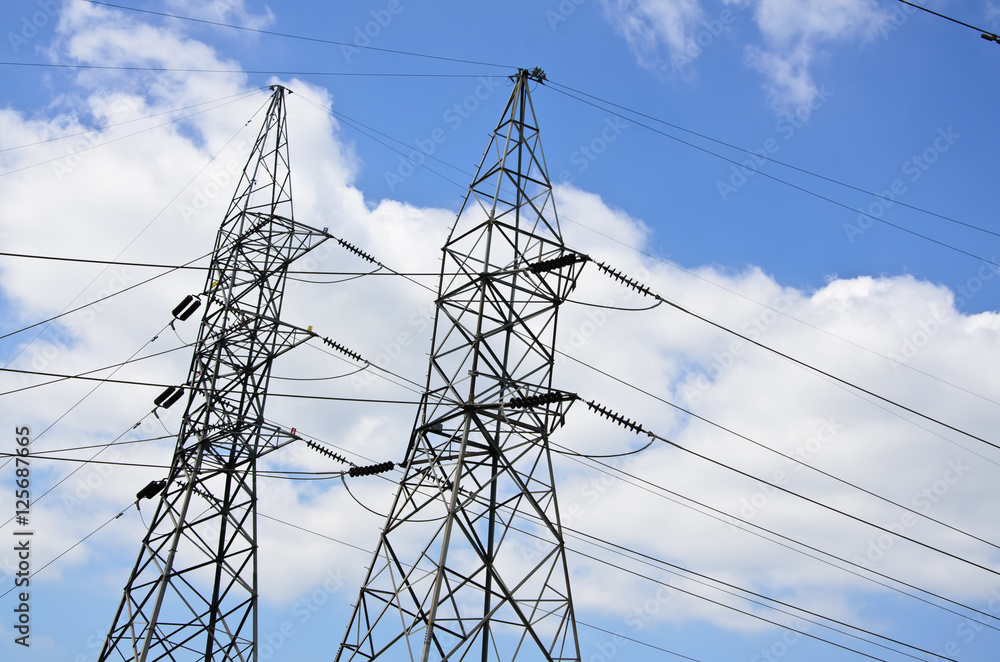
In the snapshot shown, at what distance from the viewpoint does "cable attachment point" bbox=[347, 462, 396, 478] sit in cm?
2364

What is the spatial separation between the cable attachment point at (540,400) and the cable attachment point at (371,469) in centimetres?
540

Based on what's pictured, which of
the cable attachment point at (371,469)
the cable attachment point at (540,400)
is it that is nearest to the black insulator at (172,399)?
the cable attachment point at (371,469)

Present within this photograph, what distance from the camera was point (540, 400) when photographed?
63.4ft

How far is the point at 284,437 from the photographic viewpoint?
989 inches

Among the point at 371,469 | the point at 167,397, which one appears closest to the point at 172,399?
the point at 167,397

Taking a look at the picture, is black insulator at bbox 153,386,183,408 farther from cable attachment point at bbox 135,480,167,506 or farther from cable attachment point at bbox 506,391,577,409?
cable attachment point at bbox 506,391,577,409

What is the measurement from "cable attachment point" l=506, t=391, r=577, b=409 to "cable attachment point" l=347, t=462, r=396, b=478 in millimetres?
5400

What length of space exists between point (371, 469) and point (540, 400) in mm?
6977

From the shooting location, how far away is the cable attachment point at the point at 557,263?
20.5m

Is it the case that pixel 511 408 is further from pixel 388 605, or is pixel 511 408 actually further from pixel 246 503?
pixel 246 503

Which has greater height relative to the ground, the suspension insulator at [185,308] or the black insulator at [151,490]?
the suspension insulator at [185,308]

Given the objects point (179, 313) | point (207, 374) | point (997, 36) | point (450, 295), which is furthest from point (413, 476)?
point (997, 36)

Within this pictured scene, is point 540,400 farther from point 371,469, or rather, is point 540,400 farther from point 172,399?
point 172,399

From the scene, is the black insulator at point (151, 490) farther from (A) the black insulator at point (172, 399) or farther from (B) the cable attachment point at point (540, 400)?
(B) the cable attachment point at point (540, 400)
